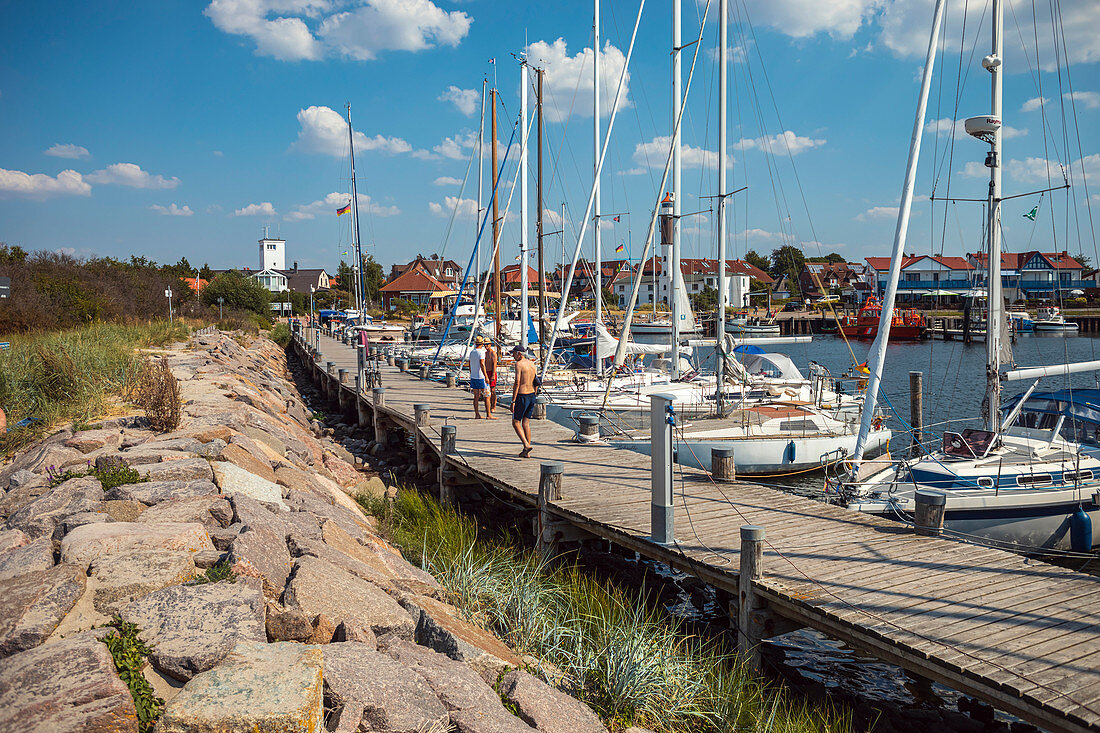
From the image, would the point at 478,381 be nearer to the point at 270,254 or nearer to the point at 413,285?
the point at 413,285

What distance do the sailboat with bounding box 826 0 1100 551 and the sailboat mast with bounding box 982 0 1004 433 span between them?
0.06ft

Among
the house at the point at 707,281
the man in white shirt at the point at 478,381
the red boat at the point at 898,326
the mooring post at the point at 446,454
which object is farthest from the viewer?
the house at the point at 707,281

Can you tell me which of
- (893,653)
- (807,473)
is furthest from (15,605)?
(807,473)

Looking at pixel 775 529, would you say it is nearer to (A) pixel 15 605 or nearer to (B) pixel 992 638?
(B) pixel 992 638

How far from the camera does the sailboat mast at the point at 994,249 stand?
40.4ft

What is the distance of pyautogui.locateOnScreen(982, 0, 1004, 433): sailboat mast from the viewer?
12312 millimetres

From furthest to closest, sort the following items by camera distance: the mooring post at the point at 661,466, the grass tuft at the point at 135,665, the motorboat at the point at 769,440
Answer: the motorboat at the point at 769,440, the mooring post at the point at 661,466, the grass tuft at the point at 135,665

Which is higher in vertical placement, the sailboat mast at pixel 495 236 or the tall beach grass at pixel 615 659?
the sailboat mast at pixel 495 236

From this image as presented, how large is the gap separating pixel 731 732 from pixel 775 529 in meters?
3.37

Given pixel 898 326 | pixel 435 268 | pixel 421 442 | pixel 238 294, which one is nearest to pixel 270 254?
pixel 435 268

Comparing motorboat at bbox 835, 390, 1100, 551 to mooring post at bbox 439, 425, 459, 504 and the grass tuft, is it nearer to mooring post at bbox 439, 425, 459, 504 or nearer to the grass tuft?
mooring post at bbox 439, 425, 459, 504

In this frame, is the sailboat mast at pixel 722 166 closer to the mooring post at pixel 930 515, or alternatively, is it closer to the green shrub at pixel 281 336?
the mooring post at pixel 930 515

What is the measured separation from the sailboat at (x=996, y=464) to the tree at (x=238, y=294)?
61.6 metres

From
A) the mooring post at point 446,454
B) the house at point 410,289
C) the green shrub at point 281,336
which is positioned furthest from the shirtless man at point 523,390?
the house at point 410,289
